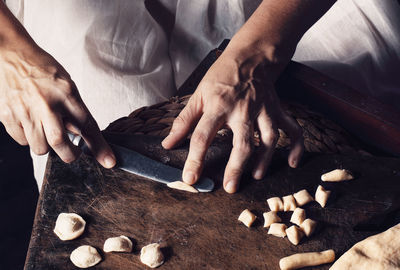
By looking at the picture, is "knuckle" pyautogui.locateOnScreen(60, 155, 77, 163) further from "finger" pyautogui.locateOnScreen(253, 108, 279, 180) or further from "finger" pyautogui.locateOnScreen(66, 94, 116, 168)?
"finger" pyautogui.locateOnScreen(253, 108, 279, 180)

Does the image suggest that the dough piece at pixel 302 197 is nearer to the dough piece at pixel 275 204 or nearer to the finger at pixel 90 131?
the dough piece at pixel 275 204

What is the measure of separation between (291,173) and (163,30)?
654mm

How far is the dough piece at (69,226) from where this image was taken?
770 millimetres

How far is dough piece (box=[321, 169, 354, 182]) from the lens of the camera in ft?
2.99

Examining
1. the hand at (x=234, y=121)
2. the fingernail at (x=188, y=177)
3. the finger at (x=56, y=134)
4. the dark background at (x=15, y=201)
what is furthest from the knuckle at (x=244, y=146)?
the dark background at (x=15, y=201)

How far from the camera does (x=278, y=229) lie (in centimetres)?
80

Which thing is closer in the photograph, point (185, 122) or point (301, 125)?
point (185, 122)

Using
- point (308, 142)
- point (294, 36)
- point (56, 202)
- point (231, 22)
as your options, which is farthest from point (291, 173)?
point (231, 22)

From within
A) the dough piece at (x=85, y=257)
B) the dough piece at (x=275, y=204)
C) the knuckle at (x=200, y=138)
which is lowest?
the dough piece at (x=85, y=257)

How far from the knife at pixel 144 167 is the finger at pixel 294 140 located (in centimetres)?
Result: 18

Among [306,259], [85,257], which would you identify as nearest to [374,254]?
[306,259]

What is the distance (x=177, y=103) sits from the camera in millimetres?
1084

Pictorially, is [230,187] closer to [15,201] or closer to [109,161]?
[109,161]

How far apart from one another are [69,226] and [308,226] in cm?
41
